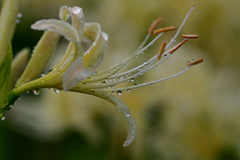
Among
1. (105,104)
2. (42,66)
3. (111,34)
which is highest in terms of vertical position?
(42,66)

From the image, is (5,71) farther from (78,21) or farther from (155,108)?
(155,108)

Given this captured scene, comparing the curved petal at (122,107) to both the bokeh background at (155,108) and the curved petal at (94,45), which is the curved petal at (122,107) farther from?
the bokeh background at (155,108)

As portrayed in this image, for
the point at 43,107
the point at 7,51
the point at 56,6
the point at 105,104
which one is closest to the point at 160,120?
the point at 105,104

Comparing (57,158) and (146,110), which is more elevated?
(146,110)

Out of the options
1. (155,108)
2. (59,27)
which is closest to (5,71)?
(59,27)

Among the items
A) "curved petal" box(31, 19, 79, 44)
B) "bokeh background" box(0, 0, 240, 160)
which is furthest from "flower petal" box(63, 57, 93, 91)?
"bokeh background" box(0, 0, 240, 160)

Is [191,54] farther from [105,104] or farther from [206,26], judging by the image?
[105,104]

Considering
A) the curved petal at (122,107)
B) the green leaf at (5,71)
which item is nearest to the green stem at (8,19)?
the green leaf at (5,71)
